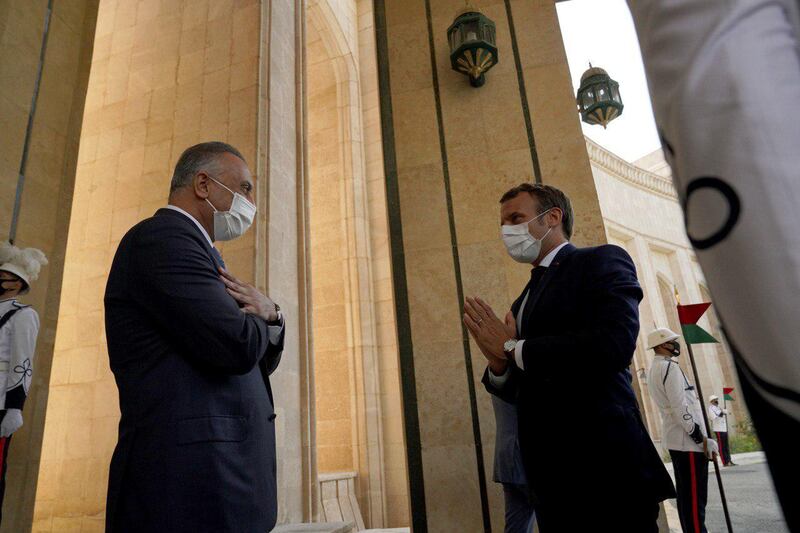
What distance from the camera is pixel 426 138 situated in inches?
178

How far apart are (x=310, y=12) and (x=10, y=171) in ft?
25.2

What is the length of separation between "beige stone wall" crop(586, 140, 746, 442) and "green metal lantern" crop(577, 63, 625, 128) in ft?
41.1

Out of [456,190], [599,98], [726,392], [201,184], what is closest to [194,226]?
[201,184]

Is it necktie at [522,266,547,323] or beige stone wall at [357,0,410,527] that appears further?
beige stone wall at [357,0,410,527]

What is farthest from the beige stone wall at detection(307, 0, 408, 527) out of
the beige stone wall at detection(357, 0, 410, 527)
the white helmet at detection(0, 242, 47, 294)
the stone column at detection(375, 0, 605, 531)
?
the white helmet at detection(0, 242, 47, 294)

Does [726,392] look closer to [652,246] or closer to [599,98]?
[599,98]

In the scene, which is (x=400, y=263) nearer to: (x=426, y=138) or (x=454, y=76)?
(x=426, y=138)

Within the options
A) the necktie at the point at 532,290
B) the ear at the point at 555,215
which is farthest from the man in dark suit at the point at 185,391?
the ear at the point at 555,215

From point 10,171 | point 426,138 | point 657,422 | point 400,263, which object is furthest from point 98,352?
point 657,422

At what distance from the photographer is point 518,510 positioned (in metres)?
2.85

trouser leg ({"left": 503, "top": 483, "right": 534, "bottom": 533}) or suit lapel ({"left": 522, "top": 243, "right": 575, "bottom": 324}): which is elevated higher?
suit lapel ({"left": 522, "top": 243, "right": 575, "bottom": 324})

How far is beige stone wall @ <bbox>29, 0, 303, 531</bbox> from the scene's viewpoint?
5.11 m

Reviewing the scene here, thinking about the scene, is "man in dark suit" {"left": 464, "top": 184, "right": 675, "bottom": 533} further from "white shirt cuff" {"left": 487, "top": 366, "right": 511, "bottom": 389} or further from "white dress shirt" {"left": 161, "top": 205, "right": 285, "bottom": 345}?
"white dress shirt" {"left": 161, "top": 205, "right": 285, "bottom": 345}

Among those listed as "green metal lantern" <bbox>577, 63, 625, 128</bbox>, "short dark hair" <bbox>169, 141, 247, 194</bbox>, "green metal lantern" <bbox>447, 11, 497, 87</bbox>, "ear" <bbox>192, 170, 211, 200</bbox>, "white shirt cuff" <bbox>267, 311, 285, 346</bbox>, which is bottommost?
"white shirt cuff" <bbox>267, 311, 285, 346</bbox>
